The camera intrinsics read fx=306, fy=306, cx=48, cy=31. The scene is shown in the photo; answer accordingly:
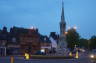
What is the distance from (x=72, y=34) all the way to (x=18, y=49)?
36093 millimetres

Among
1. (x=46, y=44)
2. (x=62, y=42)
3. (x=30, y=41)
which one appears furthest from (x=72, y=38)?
(x=62, y=42)

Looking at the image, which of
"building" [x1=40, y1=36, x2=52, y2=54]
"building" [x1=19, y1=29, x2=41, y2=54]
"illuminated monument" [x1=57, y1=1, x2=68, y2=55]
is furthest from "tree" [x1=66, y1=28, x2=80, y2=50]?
"illuminated monument" [x1=57, y1=1, x2=68, y2=55]

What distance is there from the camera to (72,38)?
13150cm

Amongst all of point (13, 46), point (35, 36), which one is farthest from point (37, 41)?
point (13, 46)

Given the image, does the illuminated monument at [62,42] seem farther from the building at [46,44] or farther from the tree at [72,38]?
the tree at [72,38]

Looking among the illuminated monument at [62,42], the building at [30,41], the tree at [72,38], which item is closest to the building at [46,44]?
the building at [30,41]

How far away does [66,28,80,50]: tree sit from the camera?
128125 mm

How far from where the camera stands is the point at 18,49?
341 ft

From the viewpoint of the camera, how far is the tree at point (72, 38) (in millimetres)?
128125

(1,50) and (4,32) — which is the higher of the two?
(4,32)

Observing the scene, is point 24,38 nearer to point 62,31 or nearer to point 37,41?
point 37,41

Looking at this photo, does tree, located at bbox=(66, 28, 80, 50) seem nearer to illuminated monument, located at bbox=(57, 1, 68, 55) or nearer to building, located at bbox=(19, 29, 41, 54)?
building, located at bbox=(19, 29, 41, 54)

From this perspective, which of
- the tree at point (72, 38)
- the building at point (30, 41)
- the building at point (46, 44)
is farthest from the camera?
the tree at point (72, 38)

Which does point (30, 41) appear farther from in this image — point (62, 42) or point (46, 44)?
point (62, 42)
